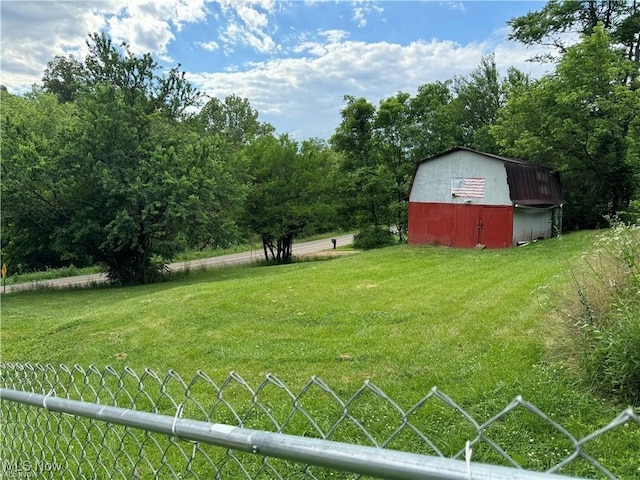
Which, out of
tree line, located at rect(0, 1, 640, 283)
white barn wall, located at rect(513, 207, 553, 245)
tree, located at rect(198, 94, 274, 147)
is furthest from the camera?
tree, located at rect(198, 94, 274, 147)

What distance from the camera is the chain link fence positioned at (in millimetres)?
942

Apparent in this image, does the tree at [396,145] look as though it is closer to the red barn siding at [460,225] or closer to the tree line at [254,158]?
the tree line at [254,158]

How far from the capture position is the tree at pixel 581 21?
811 inches

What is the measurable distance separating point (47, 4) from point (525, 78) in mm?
25261

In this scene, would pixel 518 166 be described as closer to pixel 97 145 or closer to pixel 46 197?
pixel 97 145

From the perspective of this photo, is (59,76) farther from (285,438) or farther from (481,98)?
(285,438)

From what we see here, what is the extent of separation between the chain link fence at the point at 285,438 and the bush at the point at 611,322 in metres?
0.37

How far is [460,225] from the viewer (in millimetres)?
16828

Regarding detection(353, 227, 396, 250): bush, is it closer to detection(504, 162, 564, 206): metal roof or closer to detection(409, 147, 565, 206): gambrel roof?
detection(409, 147, 565, 206): gambrel roof

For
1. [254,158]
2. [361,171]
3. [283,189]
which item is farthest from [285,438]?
[361,171]

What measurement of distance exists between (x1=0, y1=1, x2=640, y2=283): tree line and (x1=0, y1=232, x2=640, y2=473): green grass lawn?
5.34m

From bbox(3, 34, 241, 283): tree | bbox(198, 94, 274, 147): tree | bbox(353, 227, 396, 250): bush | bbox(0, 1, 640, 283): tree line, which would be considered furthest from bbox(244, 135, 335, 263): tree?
bbox(198, 94, 274, 147): tree

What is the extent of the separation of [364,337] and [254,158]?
18.5 metres

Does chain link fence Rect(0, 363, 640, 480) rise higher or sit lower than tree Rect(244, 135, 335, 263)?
lower
